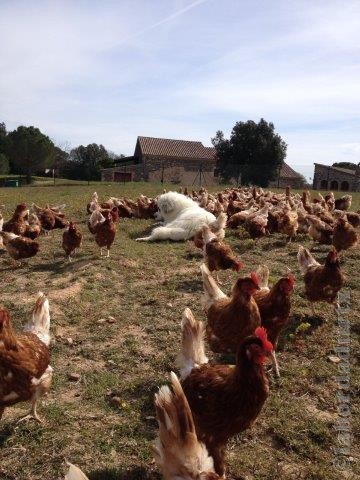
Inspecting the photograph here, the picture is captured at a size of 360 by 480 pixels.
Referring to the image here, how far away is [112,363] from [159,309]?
1781mm

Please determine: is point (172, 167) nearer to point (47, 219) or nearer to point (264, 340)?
point (47, 219)

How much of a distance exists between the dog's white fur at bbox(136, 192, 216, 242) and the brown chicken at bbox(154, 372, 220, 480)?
9369 millimetres

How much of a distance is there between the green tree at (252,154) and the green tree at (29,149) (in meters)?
19.9

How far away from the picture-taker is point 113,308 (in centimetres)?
696

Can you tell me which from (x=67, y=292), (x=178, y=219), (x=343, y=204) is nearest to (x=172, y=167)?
(x=343, y=204)

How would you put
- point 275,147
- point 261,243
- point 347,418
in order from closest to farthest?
point 347,418
point 261,243
point 275,147

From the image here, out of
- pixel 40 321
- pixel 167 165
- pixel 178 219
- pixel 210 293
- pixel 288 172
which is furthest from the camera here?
pixel 288 172

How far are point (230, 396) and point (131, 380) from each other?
1.84 m

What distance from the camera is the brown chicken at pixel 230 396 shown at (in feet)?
11.1

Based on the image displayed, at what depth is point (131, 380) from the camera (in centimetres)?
490

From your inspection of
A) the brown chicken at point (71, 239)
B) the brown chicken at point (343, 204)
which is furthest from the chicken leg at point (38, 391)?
the brown chicken at point (343, 204)

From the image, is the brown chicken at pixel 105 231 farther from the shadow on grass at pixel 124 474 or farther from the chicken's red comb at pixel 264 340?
the chicken's red comb at pixel 264 340

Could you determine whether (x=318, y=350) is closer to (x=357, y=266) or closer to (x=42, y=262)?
(x=357, y=266)

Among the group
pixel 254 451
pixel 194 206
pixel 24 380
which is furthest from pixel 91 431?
pixel 194 206
